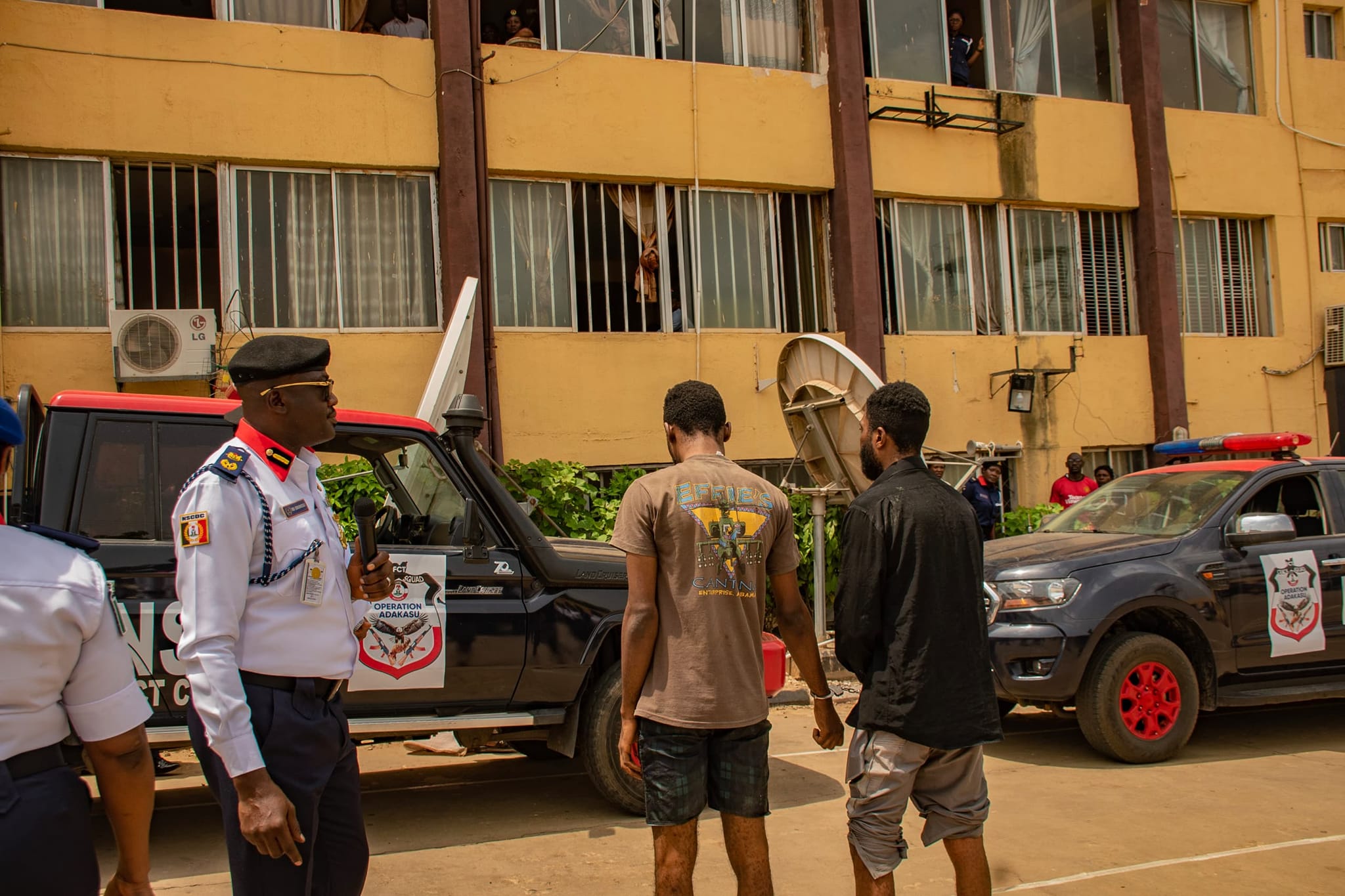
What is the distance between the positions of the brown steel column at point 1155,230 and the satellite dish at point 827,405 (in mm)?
6744

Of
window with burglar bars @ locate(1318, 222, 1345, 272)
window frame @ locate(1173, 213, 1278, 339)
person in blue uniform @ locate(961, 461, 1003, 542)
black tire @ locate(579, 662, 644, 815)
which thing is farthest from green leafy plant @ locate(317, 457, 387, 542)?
window with burglar bars @ locate(1318, 222, 1345, 272)

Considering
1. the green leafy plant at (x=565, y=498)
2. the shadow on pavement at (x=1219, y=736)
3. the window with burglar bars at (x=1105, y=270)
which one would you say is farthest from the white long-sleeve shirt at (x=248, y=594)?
the window with burglar bars at (x=1105, y=270)

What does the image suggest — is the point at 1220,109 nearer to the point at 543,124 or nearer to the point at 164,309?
the point at 543,124

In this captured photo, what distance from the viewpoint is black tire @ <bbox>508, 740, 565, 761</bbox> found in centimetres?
650

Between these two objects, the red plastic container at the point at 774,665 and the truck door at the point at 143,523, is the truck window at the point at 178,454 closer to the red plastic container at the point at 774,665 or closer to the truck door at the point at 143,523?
the truck door at the point at 143,523

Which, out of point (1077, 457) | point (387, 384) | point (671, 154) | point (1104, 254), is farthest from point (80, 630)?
point (1104, 254)

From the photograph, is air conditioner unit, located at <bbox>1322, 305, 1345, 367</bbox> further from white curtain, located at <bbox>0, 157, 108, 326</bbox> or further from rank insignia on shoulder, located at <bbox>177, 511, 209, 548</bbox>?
rank insignia on shoulder, located at <bbox>177, 511, 209, 548</bbox>

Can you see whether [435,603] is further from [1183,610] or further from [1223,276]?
[1223,276]

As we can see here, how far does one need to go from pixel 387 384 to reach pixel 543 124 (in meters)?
3.19

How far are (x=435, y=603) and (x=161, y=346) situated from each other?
595cm

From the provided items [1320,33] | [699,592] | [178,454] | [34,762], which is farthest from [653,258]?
[1320,33]

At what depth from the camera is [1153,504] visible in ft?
24.3

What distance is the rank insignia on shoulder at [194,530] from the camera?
2426 millimetres

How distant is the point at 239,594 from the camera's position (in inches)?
96.3
